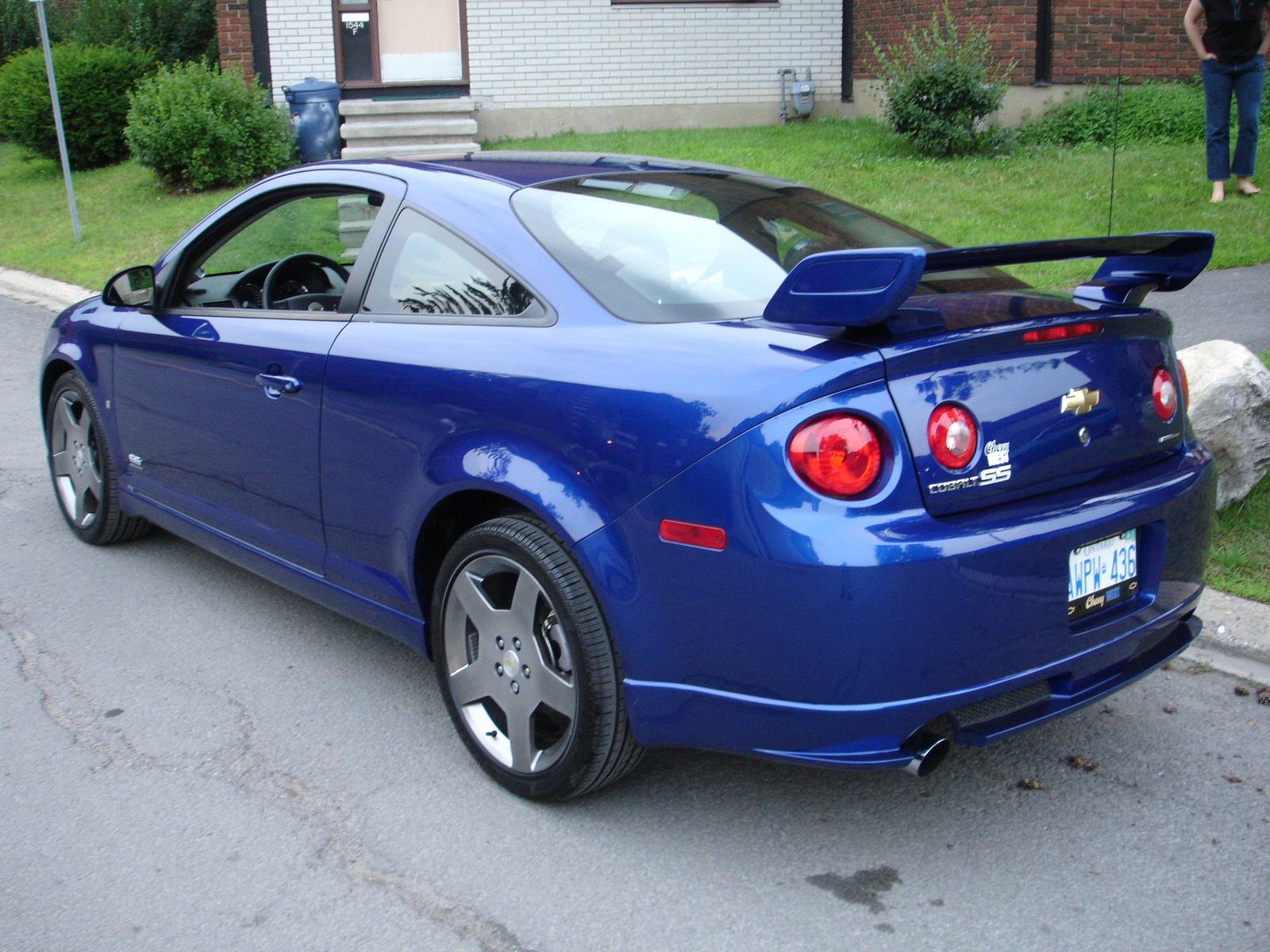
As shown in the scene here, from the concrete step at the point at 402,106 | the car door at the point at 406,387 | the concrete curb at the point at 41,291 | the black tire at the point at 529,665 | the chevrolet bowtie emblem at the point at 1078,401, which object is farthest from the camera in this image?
the concrete step at the point at 402,106

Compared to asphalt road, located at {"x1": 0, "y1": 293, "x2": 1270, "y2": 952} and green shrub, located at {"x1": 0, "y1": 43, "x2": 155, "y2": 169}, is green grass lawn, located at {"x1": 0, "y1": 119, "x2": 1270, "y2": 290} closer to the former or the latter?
green shrub, located at {"x1": 0, "y1": 43, "x2": 155, "y2": 169}

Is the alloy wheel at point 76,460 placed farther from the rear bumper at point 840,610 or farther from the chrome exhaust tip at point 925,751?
the chrome exhaust tip at point 925,751

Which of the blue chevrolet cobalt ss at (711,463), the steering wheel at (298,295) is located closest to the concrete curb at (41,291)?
the steering wheel at (298,295)

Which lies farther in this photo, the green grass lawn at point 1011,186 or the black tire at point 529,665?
the green grass lawn at point 1011,186

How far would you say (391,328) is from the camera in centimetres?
342

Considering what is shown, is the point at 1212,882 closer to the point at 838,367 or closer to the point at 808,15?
the point at 838,367

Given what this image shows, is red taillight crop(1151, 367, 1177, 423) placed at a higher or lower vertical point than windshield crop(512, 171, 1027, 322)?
lower

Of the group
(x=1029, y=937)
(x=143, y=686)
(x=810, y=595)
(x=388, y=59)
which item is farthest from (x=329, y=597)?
(x=388, y=59)

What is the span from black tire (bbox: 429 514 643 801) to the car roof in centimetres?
110

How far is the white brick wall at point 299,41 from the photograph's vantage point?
15.0 m

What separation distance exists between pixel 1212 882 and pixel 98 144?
55.4 ft

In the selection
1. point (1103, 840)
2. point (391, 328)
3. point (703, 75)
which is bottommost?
point (1103, 840)

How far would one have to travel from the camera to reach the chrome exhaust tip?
260 centimetres

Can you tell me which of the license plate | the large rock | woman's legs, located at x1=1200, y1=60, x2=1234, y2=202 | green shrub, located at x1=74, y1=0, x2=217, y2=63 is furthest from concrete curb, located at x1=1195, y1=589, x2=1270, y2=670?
green shrub, located at x1=74, y1=0, x2=217, y2=63
